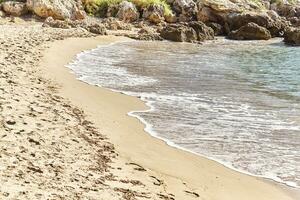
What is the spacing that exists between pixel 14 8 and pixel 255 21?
710 inches

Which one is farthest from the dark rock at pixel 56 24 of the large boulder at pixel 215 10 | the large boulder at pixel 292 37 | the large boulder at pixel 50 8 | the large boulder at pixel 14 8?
the large boulder at pixel 292 37

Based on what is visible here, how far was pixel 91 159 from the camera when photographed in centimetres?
675

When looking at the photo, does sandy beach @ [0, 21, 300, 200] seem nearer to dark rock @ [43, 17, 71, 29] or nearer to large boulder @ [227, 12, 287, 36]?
dark rock @ [43, 17, 71, 29]

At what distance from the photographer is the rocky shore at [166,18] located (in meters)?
33.7

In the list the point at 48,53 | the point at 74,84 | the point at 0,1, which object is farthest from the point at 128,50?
the point at 0,1

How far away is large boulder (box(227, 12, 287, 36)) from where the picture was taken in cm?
3912

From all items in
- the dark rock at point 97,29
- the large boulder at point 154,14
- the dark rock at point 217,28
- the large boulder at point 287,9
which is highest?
the large boulder at point 287,9

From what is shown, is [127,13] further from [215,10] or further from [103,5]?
[215,10]

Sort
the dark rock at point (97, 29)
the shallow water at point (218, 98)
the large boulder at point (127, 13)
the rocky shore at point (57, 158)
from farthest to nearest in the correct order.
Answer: the large boulder at point (127, 13), the dark rock at point (97, 29), the shallow water at point (218, 98), the rocky shore at point (57, 158)

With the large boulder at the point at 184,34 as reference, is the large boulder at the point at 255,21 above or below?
above

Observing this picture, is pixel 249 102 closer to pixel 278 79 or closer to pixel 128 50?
pixel 278 79

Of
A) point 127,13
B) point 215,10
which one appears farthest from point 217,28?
point 127,13

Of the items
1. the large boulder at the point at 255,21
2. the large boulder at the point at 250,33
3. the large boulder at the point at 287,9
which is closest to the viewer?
the large boulder at the point at 250,33

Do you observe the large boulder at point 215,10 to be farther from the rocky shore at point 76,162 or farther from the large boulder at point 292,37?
the rocky shore at point 76,162
